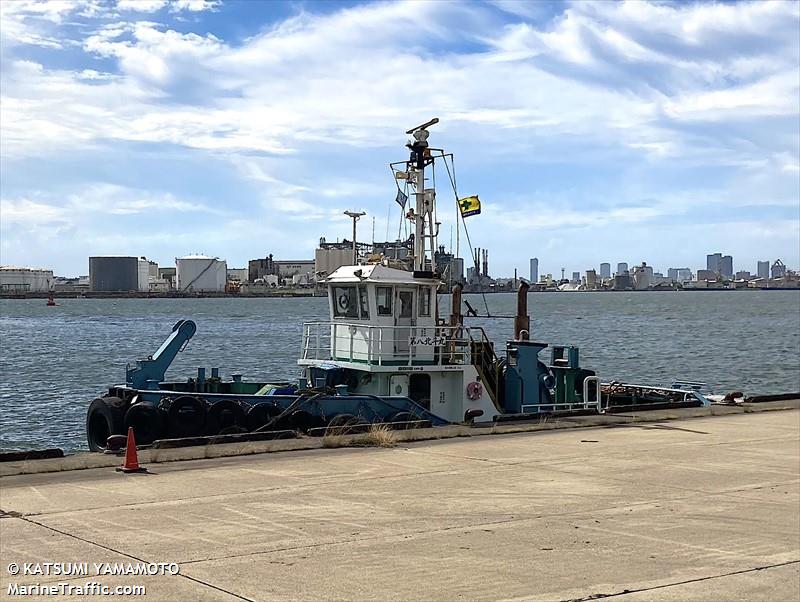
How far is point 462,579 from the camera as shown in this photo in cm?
874

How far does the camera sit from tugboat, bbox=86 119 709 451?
19.0 metres

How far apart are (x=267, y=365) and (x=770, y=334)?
5183 cm

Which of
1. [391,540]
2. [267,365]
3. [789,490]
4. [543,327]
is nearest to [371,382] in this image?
[789,490]

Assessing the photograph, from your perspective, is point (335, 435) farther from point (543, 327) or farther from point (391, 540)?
point (543, 327)

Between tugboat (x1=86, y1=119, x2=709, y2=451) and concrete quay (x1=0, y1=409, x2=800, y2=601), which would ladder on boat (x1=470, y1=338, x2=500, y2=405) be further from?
concrete quay (x1=0, y1=409, x2=800, y2=601)

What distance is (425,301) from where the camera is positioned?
2164cm

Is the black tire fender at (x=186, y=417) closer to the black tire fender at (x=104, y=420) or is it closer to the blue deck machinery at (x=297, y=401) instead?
the blue deck machinery at (x=297, y=401)

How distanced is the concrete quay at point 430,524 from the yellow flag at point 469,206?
286 inches

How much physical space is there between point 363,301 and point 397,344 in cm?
110

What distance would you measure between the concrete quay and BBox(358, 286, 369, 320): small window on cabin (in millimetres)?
5245

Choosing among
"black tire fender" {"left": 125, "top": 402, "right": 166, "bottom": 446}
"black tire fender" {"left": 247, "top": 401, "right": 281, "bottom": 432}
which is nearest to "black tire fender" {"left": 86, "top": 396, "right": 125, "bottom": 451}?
"black tire fender" {"left": 125, "top": 402, "right": 166, "bottom": 446}

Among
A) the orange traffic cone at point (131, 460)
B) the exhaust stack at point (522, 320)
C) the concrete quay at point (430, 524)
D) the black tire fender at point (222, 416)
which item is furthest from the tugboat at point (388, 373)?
the orange traffic cone at point (131, 460)

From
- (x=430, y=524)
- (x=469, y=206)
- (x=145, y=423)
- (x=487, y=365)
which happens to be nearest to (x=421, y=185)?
(x=469, y=206)

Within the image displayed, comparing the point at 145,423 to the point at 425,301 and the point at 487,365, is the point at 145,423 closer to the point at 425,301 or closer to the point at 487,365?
the point at 425,301
